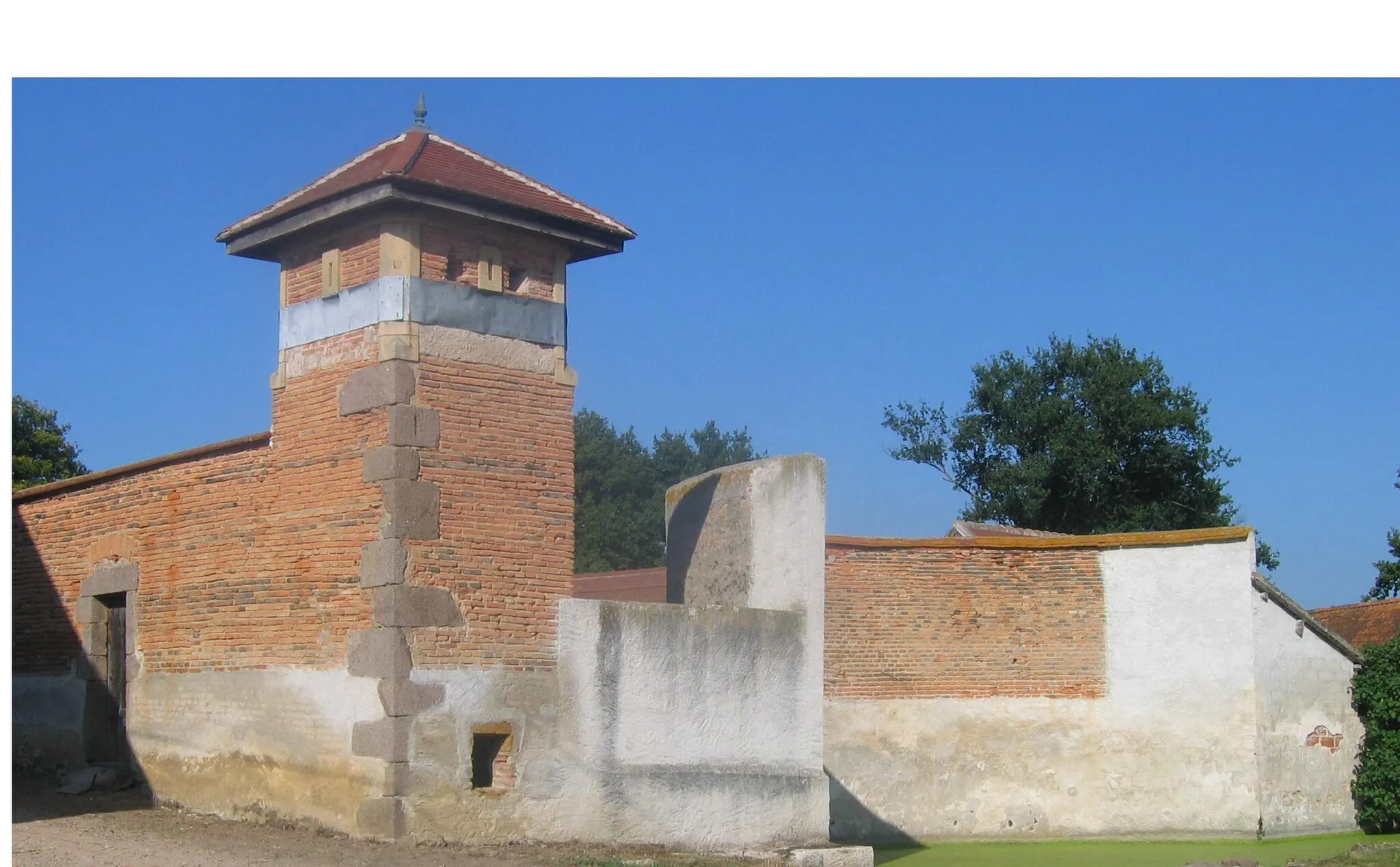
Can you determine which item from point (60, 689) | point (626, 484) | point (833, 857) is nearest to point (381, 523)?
point (833, 857)

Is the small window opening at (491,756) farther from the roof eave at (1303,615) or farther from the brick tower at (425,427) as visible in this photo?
the roof eave at (1303,615)

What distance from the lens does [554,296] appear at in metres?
11.8

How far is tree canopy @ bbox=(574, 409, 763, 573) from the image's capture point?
42.2 meters

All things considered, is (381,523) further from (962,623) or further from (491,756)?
(962,623)

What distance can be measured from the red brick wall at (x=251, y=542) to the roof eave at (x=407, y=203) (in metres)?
1.20

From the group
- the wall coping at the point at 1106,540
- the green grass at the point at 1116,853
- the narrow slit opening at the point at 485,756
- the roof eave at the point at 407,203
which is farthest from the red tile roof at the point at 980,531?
the narrow slit opening at the point at 485,756

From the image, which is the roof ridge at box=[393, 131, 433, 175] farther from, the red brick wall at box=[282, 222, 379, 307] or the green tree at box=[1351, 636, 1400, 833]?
the green tree at box=[1351, 636, 1400, 833]

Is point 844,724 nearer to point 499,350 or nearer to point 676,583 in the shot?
point 676,583

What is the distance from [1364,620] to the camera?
23.8 metres

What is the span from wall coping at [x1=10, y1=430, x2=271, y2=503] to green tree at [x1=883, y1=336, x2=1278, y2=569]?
81.7 feet

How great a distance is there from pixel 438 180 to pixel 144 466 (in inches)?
167

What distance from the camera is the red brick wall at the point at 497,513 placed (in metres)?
10.7

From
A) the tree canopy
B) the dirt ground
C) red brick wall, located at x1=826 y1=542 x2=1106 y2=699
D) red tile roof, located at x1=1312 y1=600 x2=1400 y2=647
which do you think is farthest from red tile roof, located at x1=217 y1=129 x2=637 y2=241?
the tree canopy

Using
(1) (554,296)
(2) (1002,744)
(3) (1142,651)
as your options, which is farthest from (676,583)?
(3) (1142,651)
